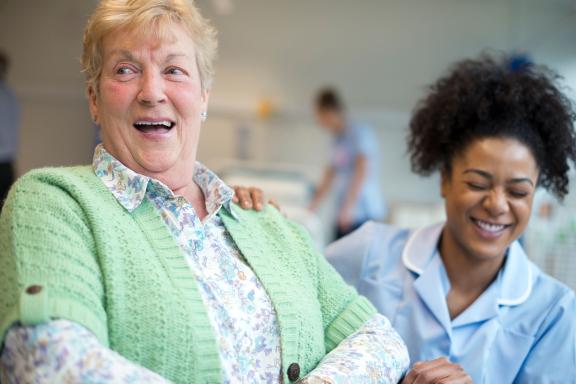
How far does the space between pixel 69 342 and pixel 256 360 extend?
38cm

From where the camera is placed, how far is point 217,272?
118 cm

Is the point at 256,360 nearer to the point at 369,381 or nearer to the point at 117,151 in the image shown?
the point at 369,381

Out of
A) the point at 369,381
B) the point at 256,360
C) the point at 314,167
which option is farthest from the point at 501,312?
the point at 314,167

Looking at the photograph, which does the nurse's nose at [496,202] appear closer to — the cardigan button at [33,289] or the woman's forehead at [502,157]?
the woman's forehead at [502,157]

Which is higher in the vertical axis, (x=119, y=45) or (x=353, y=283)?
(x=119, y=45)

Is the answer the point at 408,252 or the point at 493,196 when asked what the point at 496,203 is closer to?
the point at 493,196

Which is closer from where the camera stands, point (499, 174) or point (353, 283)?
point (499, 174)

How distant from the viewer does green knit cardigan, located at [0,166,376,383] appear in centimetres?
94

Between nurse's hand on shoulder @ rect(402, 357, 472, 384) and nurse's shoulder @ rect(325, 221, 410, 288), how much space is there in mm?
420

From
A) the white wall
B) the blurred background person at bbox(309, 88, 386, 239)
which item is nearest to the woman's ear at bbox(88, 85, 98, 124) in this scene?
the blurred background person at bbox(309, 88, 386, 239)

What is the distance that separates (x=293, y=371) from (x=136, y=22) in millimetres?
689

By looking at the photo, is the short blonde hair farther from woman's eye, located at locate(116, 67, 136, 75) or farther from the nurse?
the nurse

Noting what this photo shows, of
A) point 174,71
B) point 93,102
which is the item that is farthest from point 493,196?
point 93,102

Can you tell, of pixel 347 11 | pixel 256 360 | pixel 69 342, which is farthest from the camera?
pixel 347 11
